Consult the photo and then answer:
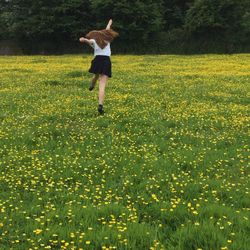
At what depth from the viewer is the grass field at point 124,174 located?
635 cm

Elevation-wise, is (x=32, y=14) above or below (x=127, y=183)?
above

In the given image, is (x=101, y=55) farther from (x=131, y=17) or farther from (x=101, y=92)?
(x=131, y=17)

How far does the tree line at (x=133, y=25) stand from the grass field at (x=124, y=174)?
2109 inches

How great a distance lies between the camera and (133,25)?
7088 cm

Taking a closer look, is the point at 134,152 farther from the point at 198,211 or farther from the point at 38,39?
the point at 38,39

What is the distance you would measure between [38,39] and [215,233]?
73019 millimetres

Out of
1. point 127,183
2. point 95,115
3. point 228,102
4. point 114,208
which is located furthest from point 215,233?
point 228,102

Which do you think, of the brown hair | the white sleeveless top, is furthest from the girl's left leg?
the brown hair

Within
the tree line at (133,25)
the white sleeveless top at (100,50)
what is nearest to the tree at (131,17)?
the tree line at (133,25)

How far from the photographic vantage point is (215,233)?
20.5 feet

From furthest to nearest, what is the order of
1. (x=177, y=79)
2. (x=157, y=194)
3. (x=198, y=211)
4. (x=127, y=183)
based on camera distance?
1. (x=177, y=79)
2. (x=127, y=183)
3. (x=157, y=194)
4. (x=198, y=211)

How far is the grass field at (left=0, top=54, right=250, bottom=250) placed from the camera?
6352 millimetres

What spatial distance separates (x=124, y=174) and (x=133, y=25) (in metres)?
64.0

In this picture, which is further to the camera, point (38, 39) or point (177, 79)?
point (38, 39)
